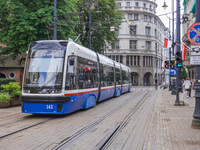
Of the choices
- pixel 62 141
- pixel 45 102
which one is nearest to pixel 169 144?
pixel 62 141

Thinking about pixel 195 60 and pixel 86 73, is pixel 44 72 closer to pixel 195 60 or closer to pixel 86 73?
pixel 86 73

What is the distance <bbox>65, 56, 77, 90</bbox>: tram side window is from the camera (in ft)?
33.4

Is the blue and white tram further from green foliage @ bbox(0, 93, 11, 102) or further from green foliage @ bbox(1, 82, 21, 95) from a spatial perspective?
green foliage @ bbox(1, 82, 21, 95)

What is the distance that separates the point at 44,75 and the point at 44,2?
11473mm

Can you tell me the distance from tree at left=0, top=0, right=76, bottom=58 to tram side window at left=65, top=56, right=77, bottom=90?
896 cm

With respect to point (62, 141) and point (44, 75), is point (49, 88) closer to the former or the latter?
point (44, 75)

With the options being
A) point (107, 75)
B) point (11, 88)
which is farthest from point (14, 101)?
point (107, 75)

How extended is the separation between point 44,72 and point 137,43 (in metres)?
52.4

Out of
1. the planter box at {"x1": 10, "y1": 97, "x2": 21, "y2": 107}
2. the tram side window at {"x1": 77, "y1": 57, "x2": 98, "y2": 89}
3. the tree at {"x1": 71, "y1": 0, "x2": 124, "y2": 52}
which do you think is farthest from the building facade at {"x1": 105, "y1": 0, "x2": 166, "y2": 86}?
the tram side window at {"x1": 77, "y1": 57, "x2": 98, "y2": 89}

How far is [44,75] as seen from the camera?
9922 mm

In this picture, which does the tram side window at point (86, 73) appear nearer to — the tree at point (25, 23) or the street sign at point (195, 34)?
the street sign at point (195, 34)

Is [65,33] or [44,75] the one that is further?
[65,33]

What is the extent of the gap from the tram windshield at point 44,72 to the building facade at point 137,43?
4919cm

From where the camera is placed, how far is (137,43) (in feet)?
199
